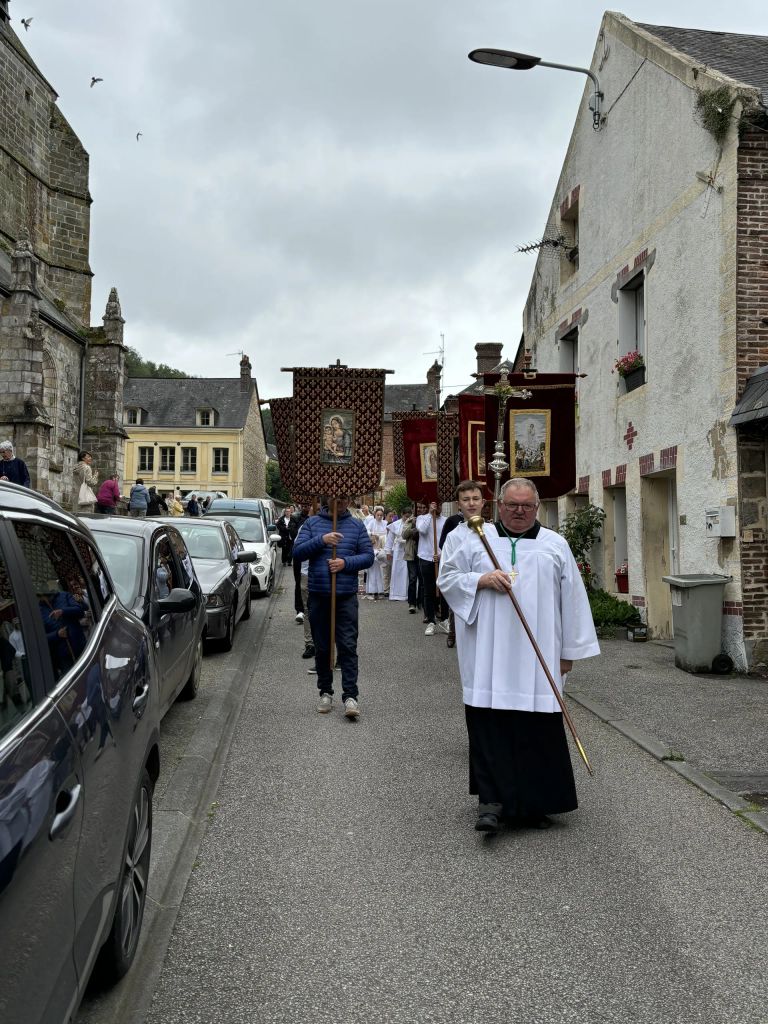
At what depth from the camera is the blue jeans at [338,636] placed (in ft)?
25.9

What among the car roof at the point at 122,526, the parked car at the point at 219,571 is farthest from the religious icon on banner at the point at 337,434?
the parked car at the point at 219,571

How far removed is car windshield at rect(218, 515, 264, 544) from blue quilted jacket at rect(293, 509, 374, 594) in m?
10.3

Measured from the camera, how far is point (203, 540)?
13336 millimetres

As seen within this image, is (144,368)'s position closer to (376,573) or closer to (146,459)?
(146,459)

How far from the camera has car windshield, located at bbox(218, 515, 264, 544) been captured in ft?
61.3

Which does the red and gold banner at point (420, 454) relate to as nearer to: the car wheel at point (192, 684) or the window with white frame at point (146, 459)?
the car wheel at point (192, 684)

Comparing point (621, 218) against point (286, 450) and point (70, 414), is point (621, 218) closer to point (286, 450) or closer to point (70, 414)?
point (286, 450)

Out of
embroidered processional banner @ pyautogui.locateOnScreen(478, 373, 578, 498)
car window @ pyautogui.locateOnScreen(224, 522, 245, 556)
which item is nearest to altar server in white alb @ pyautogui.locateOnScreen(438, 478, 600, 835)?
embroidered processional banner @ pyautogui.locateOnScreen(478, 373, 578, 498)

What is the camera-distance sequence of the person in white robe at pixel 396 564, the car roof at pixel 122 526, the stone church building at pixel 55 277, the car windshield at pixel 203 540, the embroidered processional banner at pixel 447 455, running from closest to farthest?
the car roof at pixel 122 526 → the car windshield at pixel 203 540 → the embroidered processional banner at pixel 447 455 → the person in white robe at pixel 396 564 → the stone church building at pixel 55 277

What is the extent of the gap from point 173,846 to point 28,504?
2400 mm

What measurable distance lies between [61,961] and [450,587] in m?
3.44

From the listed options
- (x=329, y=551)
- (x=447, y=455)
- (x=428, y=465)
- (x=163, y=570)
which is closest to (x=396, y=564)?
(x=428, y=465)

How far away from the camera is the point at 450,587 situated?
534cm

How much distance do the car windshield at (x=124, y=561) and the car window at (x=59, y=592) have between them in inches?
137
